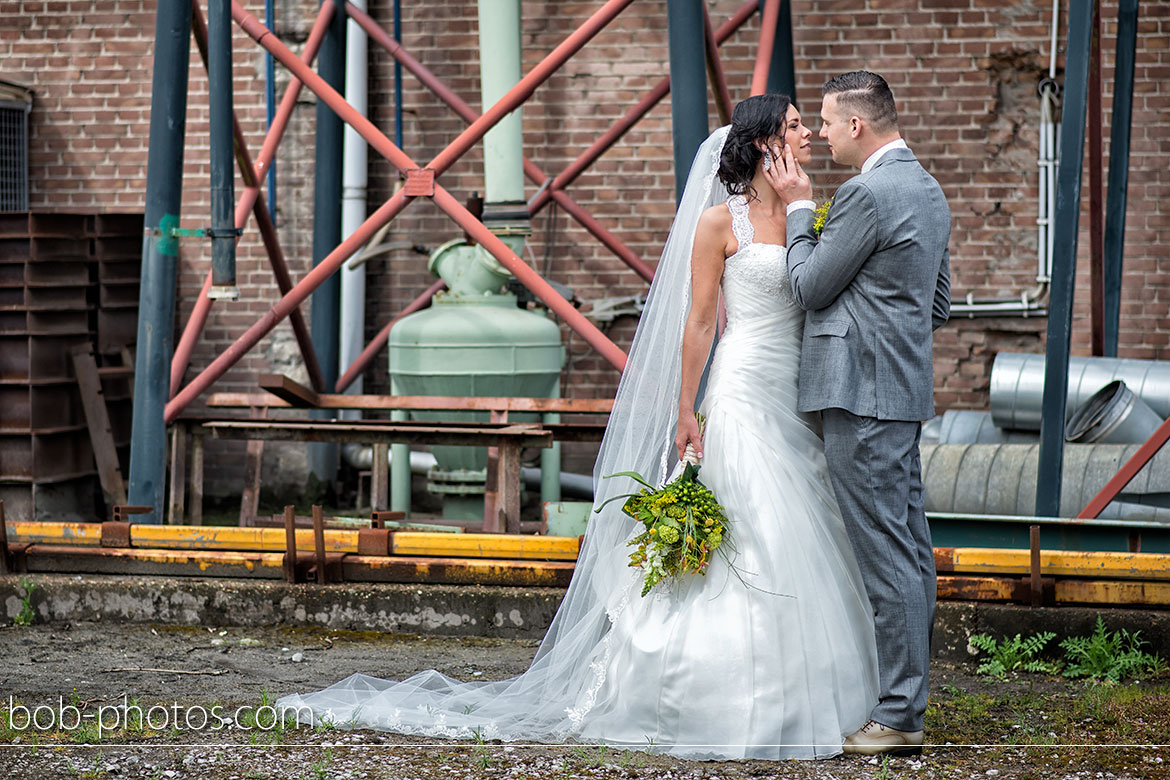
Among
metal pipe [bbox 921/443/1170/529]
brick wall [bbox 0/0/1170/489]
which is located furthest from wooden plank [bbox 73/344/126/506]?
metal pipe [bbox 921/443/1170/529]

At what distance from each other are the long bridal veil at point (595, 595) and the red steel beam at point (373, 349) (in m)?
3.72

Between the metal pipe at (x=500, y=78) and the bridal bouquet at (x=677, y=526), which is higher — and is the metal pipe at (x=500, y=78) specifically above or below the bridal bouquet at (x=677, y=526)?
above

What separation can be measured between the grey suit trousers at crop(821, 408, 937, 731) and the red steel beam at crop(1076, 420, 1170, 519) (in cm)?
167

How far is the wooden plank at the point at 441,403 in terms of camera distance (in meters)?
6.11

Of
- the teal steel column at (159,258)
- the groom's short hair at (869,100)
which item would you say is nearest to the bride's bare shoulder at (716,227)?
the groom's short hair at (869,100)

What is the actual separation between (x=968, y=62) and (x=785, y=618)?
17.2ft

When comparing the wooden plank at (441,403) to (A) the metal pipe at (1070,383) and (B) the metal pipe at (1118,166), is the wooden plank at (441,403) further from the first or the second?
(B) the metal pipe at (1118,166)

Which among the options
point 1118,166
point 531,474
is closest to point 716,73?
point 1118,166

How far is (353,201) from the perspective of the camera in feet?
26.9

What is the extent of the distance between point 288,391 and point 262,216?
978mm

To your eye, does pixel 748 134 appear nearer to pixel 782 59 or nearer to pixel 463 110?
pixel 782 59

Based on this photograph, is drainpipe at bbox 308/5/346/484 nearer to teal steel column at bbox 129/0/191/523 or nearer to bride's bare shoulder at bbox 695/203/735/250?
teal steel column at bbox 129/0/191/523

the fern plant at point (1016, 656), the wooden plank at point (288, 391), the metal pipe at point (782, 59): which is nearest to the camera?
the fern plant at point (1016, 656)

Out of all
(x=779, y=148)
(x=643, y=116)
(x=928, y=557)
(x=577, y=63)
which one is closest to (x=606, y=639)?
(x=928, y=557)
